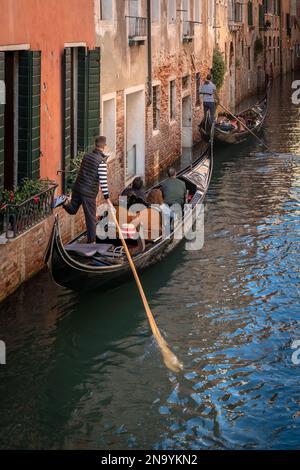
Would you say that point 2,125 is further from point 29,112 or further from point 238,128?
point 238,128

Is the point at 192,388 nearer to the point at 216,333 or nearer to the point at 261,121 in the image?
the point at 216,333

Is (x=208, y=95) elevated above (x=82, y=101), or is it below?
above

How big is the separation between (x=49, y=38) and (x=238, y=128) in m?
9.88

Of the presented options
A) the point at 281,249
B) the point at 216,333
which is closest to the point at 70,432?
the point at 216,333

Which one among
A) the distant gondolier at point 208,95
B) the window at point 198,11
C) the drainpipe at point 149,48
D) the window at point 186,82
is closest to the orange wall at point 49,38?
the drainpipe at point 149,48

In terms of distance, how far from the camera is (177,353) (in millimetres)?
6410

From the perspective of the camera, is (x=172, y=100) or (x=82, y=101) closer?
(x=82, y=101)

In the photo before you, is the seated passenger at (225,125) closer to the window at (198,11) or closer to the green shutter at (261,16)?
the window at (198,11)

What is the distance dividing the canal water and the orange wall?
1.32 meters

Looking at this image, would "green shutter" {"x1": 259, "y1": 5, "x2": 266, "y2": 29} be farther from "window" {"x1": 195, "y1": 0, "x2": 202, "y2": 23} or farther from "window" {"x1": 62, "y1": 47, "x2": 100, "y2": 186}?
"window" {"x1": 62, "y1": 47, "x2": 100, "y2": 186}

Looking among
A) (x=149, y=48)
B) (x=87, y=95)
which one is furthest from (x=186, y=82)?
(x=87, y=95)

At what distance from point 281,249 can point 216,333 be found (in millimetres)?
2606

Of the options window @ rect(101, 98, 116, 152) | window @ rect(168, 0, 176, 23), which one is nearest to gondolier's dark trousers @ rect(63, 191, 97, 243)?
window @ rect(101, 98, 116, 152)
